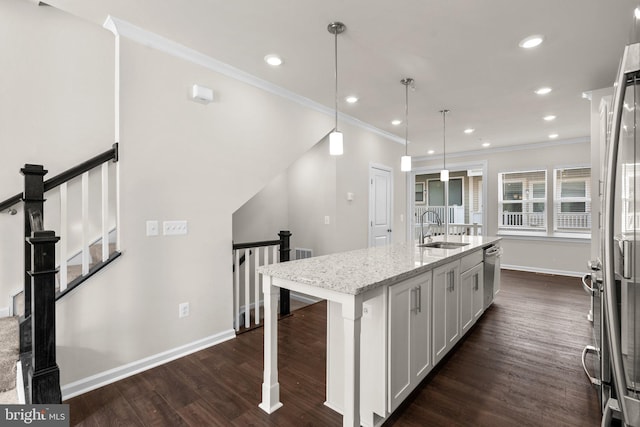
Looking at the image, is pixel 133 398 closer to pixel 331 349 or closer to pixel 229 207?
pixel 331 349

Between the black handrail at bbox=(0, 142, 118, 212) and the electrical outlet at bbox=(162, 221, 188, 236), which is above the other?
the black handrail at bbox=(0, 142, 118, 212)

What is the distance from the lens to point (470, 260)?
302cm

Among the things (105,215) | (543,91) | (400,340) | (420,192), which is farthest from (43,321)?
(420,192)

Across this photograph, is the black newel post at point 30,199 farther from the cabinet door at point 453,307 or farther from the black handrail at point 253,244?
the cabinet door at point 453,307

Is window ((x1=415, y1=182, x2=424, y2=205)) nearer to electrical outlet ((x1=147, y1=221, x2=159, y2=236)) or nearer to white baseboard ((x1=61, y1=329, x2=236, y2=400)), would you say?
white baseboard ((x1=61, y1=329, x2=236, y2=400))

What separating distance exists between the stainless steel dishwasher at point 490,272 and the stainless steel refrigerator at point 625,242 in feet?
8.49

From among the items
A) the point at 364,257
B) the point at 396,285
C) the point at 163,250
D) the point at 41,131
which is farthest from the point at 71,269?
the point at 396,285

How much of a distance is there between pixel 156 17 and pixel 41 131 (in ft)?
4.12

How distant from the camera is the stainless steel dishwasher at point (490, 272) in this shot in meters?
3.56

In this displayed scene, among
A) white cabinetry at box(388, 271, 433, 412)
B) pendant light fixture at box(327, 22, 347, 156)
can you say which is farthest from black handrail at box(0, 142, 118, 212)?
white cabinetry at box(388, 271, 433, 412)

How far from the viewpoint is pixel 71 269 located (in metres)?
2.38

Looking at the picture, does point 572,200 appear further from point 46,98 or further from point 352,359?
point 46,98

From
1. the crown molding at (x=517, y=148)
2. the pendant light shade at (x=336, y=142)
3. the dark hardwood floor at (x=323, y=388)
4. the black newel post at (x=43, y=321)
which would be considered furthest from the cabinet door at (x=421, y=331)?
the crown molding at (x=517, y=148)

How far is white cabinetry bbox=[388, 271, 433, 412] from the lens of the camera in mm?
1783
